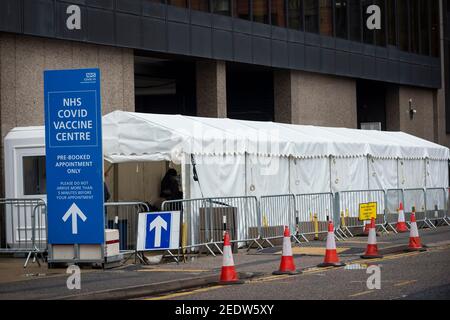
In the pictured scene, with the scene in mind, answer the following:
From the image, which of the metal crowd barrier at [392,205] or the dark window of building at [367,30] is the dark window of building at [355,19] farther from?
the metal crowd barrier at [392,205]

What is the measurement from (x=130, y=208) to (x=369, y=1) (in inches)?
1004

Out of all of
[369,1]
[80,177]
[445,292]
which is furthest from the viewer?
[369,1]

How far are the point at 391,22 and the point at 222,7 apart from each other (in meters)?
13.8

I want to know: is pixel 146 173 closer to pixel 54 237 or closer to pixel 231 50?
pixel 54 237

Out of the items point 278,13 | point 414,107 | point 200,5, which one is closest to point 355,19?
point 278,13

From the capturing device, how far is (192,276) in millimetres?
16141

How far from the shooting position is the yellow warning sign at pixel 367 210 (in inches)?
1020

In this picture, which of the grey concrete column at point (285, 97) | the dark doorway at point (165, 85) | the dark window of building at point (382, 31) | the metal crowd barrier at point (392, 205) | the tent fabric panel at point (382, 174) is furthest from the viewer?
the dark window of building at point (382, 31)

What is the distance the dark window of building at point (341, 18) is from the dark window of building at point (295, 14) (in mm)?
2964

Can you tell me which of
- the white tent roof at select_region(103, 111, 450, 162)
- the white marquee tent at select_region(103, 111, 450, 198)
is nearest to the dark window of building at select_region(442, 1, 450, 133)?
the white marquee tent at select_region(103, 111, 450, 198)

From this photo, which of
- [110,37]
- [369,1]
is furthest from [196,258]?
[369,1]

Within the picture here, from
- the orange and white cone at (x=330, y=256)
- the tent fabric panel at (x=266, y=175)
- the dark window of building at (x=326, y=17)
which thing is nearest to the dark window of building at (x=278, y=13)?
the dark window of building at (x=326, y=17)

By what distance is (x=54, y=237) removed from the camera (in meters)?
18.0

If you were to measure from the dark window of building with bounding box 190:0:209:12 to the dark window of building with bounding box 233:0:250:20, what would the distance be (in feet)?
5.73
